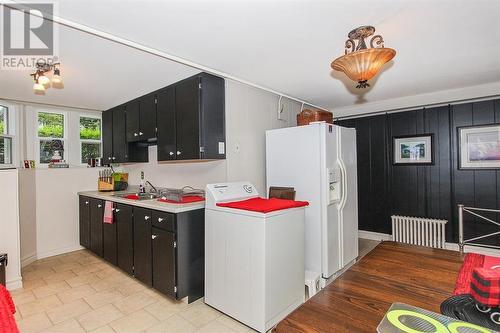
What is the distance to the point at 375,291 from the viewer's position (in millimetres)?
1075

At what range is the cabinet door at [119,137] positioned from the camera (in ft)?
12.7

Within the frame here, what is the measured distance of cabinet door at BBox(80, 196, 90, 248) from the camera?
3.86m

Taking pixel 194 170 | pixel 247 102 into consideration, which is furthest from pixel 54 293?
pixel 247 102

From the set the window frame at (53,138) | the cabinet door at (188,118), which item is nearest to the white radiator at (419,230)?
the cabinet door at (188,118)

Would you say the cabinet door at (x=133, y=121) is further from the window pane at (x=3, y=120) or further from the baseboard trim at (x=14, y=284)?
the baseboard trim at (x=14, y=284)

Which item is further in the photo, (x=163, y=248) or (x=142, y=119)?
(x=142, y=119)

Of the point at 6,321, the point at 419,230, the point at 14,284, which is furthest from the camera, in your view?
the point at 419,230

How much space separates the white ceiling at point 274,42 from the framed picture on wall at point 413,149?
860 mm

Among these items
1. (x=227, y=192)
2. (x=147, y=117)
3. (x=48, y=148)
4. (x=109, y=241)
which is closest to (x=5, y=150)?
(x=48, y=148)

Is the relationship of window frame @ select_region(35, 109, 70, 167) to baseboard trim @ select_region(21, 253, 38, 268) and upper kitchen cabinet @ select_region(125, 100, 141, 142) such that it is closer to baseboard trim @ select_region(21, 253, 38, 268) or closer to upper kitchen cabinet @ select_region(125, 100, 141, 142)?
upper kitchen cabinet @ select_region(125, 100, 141, 142)

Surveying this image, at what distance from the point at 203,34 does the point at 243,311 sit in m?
2.21

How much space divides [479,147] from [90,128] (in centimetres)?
594

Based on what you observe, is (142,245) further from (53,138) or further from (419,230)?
(419,230)

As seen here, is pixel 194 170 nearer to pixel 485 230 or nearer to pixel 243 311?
pixel 243 311
